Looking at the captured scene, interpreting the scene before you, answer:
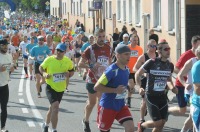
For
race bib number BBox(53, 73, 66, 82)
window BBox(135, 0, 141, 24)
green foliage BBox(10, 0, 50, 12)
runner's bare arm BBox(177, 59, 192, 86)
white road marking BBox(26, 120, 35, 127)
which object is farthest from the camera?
green foliage BBox(10, 0, 50, 12)

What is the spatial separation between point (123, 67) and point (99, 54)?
262cm

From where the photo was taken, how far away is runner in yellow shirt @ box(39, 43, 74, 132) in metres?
10.5

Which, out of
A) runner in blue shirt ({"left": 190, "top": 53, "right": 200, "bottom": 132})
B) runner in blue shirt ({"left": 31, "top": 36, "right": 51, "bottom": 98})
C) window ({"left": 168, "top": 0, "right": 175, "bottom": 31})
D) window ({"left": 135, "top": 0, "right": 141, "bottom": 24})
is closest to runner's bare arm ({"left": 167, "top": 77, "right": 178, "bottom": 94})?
runner in blue shirt ({"left": 190, "top": 53, "right": 200, "bottom": 132})

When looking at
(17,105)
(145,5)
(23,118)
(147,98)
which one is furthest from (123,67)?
(145,5)

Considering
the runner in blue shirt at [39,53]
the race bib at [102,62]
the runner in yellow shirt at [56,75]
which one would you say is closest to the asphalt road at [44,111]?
the runner in blue shirt at [39,53]

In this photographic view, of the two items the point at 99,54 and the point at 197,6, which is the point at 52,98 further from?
the point at 197,6

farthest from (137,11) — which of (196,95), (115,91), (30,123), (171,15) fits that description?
(196,95)

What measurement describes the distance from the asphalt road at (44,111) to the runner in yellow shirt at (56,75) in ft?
3.30

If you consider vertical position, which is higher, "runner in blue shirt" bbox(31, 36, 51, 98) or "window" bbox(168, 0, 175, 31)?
"window" bbox(168, 0, 175, 31)

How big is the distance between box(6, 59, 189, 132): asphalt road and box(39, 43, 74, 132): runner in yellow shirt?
101 cm

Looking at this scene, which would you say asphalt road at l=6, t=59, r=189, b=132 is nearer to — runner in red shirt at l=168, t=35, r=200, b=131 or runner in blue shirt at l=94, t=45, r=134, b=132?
runner in red shirt at l=168, t=35, r=200, b=131

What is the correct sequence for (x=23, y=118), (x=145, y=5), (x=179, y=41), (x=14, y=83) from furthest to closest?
(x=145, y=5) < (x=179, y=41) < (x=14, y=83) < (x=23, y=118)

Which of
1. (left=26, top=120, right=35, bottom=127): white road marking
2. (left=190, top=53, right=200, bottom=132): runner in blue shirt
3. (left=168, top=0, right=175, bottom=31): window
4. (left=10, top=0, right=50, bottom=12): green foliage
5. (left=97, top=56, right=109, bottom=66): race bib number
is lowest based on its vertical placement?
(left=26, top=120, right=35, bottom=127): white road marking

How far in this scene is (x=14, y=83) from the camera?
20797mm
